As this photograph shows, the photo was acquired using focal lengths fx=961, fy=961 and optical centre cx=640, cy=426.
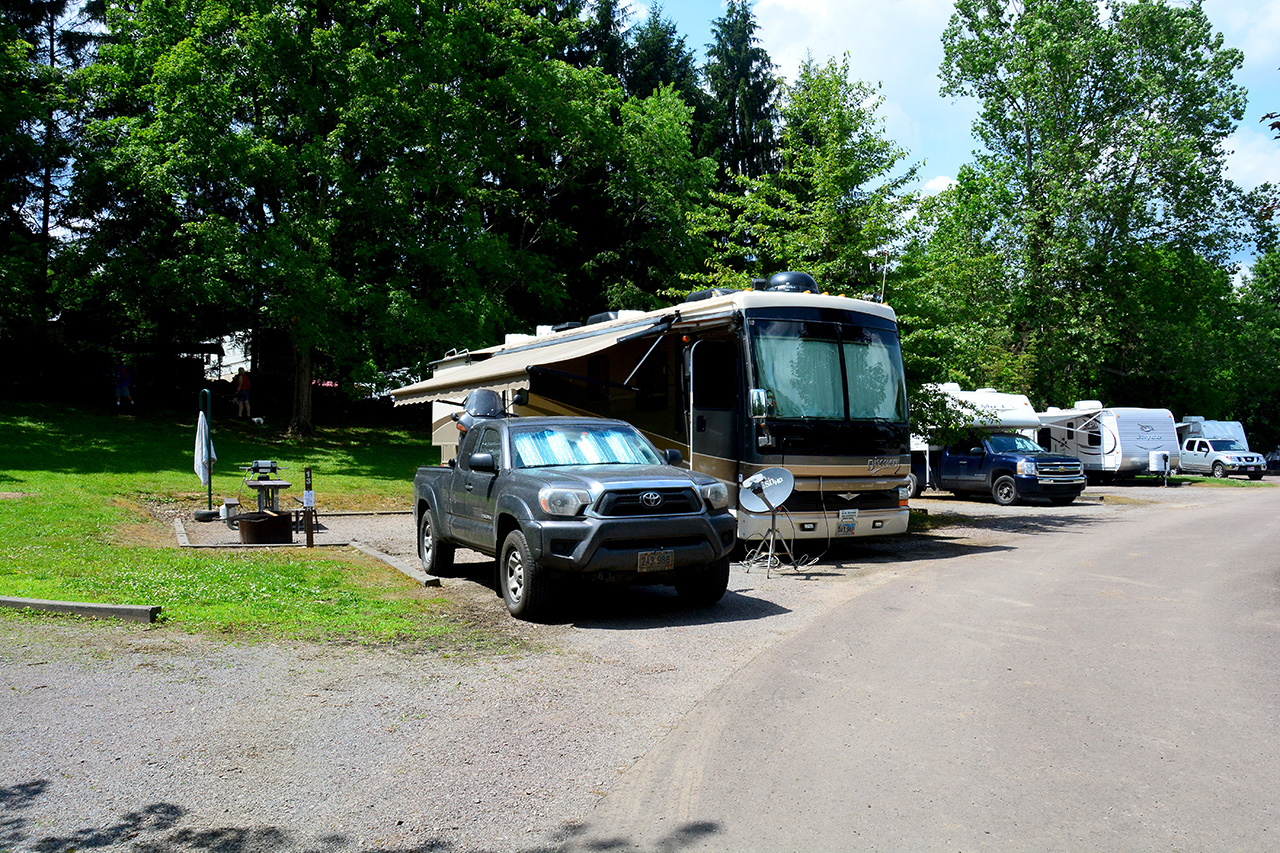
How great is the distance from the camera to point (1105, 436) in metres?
33.2

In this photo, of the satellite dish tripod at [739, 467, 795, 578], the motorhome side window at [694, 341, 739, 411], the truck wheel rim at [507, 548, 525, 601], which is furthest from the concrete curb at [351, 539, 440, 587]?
the motorhome side window at [694, 341, 739, 411]

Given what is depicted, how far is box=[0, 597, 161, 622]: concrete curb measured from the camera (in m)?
8.20

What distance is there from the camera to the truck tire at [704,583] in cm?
915

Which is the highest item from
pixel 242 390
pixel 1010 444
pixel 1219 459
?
pixel 242 390

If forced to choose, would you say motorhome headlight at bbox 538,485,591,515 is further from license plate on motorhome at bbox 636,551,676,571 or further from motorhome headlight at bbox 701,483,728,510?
motorhome headlight at bbox 701,483,728,510

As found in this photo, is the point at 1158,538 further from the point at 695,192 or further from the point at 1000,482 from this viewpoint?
the point at 695,192

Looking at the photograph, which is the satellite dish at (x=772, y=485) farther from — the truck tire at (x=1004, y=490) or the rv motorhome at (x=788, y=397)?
the truck tire at (x=1004, y=490)

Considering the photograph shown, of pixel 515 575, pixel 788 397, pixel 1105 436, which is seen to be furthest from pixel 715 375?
pixel 1105 436

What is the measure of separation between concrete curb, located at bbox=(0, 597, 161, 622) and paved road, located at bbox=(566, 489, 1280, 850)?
16.7 ft

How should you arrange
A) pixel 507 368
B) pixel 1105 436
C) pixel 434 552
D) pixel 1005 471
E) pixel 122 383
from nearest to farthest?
1. pixel 434 552
2. pixel 507 368
3. pixel 1005 471
4. pixel 122 383
5. pixel 1105 436

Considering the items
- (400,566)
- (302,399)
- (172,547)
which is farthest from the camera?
(302,399)

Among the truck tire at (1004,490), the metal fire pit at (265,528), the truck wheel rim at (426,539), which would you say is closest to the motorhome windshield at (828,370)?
the truck wheel rim at (426,539)

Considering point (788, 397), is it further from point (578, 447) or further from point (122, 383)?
point (122, 383)

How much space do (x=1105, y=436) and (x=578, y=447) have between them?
28.7 meters
